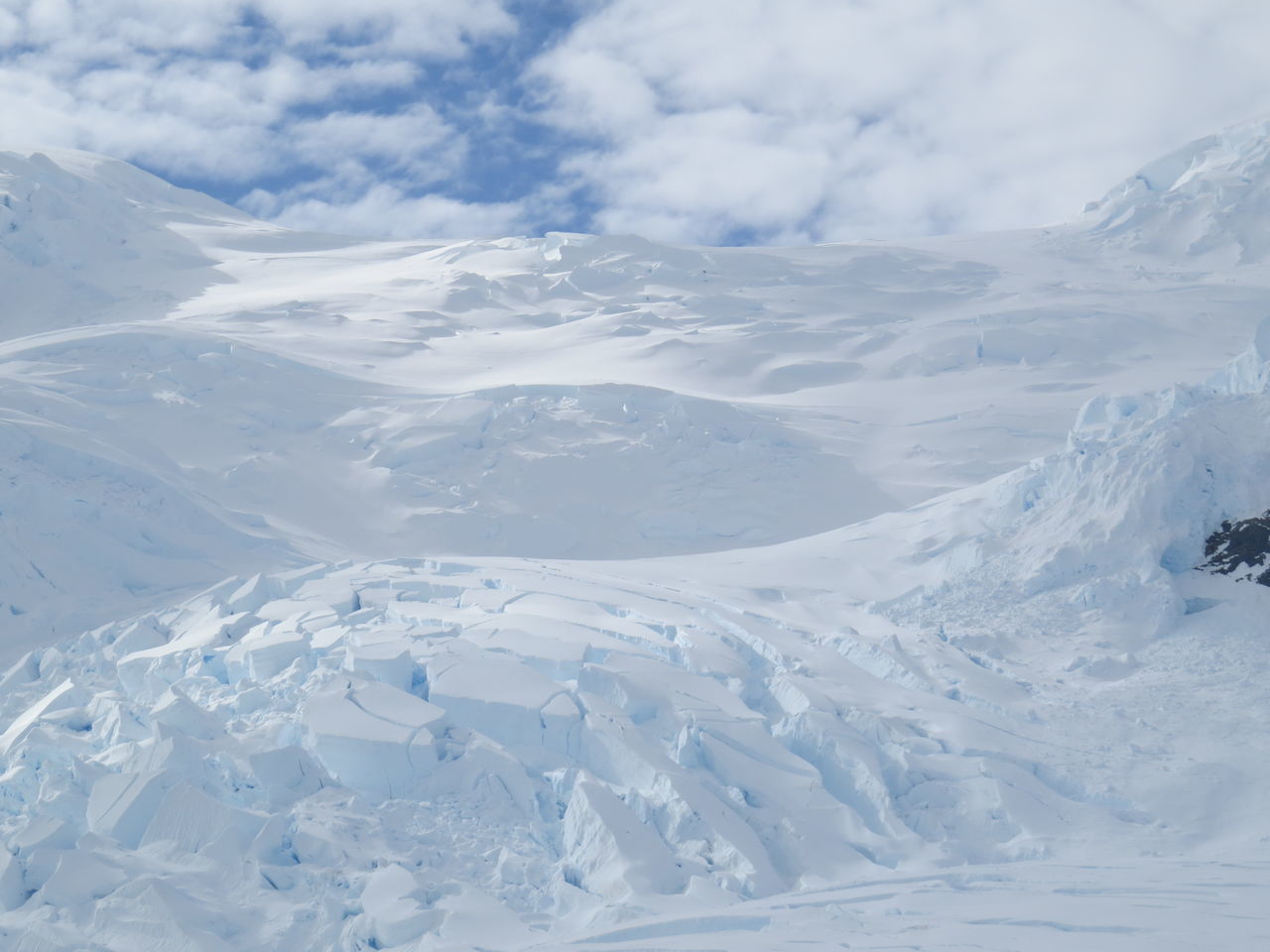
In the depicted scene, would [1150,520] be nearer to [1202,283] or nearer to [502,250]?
[1202,283]

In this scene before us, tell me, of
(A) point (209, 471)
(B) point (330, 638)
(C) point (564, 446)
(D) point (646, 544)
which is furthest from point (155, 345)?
(B) point (330, 638)

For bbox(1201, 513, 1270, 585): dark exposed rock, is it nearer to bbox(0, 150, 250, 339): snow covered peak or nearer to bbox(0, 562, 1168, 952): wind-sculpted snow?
bbox(0, 562, 1168, 952): wind-sculpted snow

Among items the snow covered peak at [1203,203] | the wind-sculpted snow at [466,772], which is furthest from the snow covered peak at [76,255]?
the snow covered peak at [1203,203]

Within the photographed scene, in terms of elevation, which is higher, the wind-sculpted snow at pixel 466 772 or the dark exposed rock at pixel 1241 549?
the dark exposed rock at pixel 1241 549

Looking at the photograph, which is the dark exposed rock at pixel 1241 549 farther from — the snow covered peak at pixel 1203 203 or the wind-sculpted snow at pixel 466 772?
the snow covered peak at pixel 1203 203

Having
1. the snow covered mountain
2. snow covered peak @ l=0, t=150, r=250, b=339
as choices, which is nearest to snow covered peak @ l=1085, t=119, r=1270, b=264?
the snow covered mountain

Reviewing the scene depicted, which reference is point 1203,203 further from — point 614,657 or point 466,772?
point 466,772
